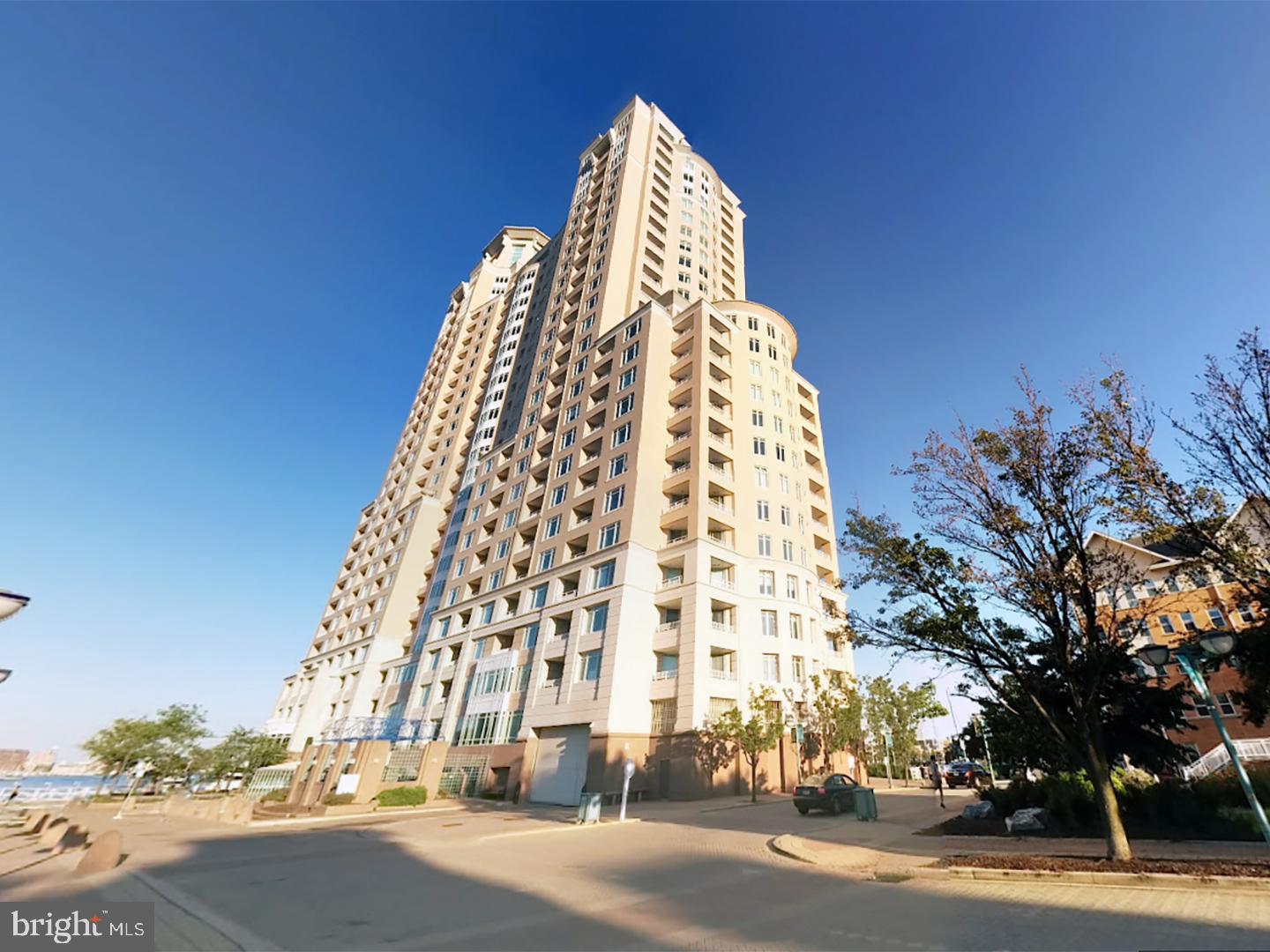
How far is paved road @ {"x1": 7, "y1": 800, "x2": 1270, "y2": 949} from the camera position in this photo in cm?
726

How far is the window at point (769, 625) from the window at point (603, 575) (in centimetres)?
1124

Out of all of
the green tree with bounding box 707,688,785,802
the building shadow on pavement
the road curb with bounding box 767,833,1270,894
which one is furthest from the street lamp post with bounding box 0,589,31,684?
the green tree with bounding box 707,688,785,802

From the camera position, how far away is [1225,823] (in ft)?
44.5

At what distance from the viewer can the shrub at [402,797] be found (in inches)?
1216

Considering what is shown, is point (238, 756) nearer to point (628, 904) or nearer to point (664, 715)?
point (664, 715)

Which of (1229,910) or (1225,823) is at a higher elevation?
(1225,823)

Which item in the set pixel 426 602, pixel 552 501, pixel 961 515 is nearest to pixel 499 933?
pixel 961 515

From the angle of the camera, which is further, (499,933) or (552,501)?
(552,501)

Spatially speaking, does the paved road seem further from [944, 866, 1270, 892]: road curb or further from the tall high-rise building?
the tall high-rise building

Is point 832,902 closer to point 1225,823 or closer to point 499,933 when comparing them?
point 499,933

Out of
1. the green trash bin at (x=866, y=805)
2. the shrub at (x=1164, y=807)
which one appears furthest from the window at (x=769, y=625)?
the shrub at (x=1164, y=807)

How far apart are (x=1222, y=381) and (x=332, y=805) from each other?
129 ft

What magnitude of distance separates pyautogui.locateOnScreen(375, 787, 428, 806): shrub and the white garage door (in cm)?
689

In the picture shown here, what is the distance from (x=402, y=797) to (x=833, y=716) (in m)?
26.6
